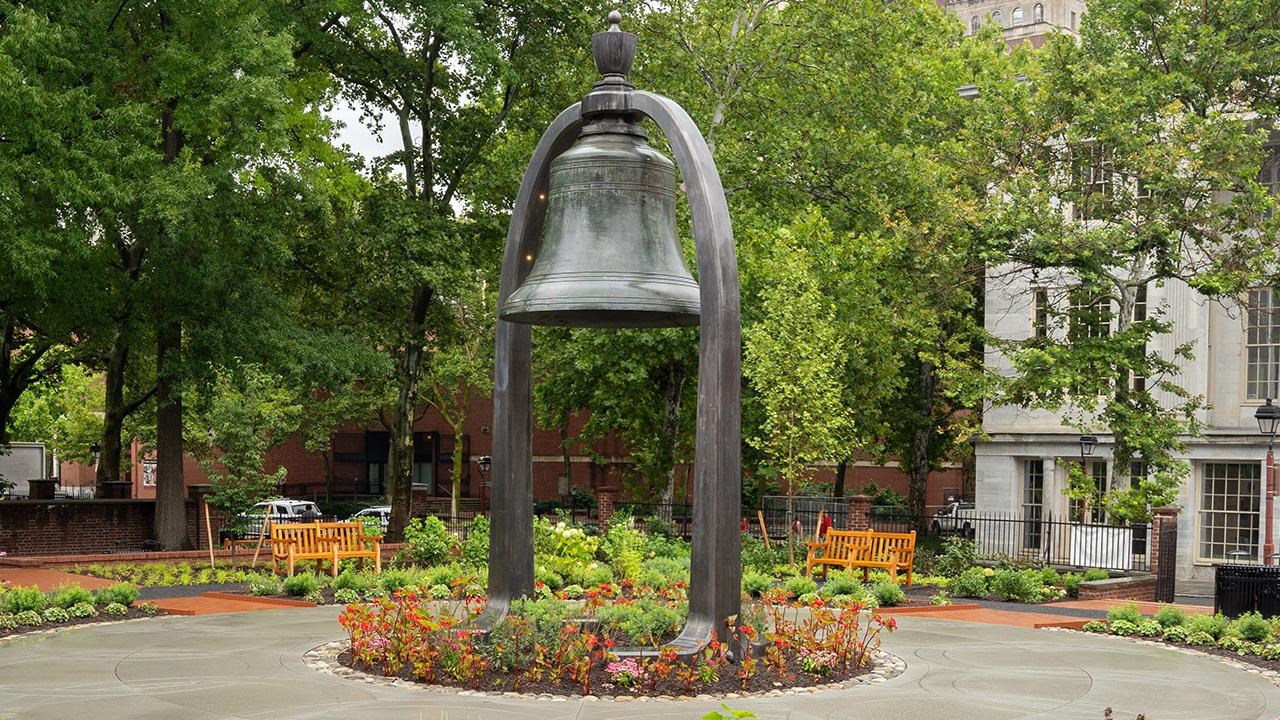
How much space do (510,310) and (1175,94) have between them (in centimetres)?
2237

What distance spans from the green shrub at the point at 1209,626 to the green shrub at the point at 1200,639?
0.17 feet

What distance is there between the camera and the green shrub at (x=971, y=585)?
21.1m

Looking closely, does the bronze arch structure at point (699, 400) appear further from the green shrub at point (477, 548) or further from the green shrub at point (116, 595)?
the green shrub at point (477, 548)

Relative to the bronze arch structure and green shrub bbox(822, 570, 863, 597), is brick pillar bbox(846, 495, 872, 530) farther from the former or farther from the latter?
the bronze arch structure

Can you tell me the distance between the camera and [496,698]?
1006 centimetres

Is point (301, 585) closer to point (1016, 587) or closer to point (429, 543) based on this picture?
point (429, 543)

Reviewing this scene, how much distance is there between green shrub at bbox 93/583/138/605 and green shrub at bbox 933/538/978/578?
43.7 feet

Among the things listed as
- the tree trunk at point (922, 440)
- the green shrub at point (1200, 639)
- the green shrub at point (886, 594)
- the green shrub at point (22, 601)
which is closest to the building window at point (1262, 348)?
the tree trunk at point (922, 440)

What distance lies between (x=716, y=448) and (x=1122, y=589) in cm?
1596

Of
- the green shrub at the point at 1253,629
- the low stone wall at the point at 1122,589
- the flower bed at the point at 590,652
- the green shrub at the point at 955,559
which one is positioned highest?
the flower bed at the point at 590,652

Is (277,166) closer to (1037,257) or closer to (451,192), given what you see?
(451,192)

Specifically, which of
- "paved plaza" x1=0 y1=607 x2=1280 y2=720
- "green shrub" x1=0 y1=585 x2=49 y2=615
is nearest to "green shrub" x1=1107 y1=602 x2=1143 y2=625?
"paved plaza" x1=0 y1=607 x2=1280 y2=720

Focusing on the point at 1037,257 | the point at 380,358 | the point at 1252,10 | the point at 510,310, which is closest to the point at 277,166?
the point at 380,358

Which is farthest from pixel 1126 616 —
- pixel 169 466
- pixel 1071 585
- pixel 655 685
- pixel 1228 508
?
pixel 169 466
